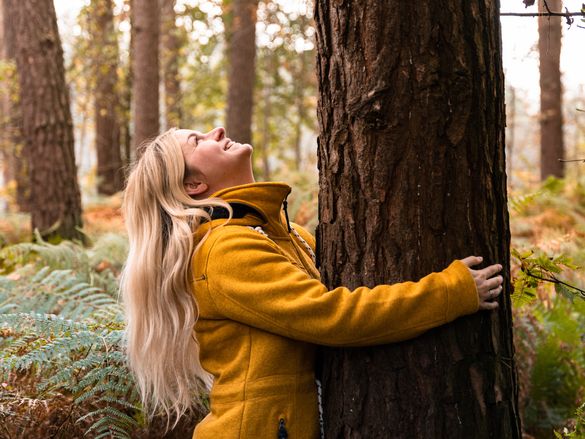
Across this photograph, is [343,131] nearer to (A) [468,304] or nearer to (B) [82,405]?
(A) [468,304]

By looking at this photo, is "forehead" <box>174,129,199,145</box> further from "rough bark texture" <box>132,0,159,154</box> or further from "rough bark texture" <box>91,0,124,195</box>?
"rough bark texture" <box>91,0,124,195</box>

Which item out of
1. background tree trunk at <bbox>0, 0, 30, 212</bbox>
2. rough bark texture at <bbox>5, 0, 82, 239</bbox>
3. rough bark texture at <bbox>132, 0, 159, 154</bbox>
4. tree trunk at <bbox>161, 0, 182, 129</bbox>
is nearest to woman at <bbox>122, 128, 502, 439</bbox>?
rough bark texture at <bbox>5, 0, 82, 239</bbox>

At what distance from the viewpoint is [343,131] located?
7.14ft

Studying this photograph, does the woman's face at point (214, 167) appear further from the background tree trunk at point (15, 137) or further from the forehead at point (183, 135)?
the background tree trunk at point (15, 137)

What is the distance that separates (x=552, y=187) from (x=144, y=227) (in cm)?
903

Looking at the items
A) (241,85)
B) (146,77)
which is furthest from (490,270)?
(241,85)

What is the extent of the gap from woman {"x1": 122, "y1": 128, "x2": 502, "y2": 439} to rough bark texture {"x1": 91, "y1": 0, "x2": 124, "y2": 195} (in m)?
11.0

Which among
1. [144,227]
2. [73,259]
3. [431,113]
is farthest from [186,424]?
[73,259]

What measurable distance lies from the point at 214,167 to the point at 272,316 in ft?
2.72

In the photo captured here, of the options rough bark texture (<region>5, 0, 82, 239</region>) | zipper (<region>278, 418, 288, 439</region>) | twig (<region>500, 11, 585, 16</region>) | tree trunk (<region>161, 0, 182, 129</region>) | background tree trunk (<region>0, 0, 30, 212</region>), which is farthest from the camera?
tree trunk (<region>161, 0, 182, 129</region>)

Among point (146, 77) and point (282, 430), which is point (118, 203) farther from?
point (282, 430)

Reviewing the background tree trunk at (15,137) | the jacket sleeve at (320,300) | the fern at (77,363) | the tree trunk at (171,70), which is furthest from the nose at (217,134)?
the tree trunk at (171,70)

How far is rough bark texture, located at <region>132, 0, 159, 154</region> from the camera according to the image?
28.3 feet

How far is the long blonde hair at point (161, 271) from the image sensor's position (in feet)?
8.15
